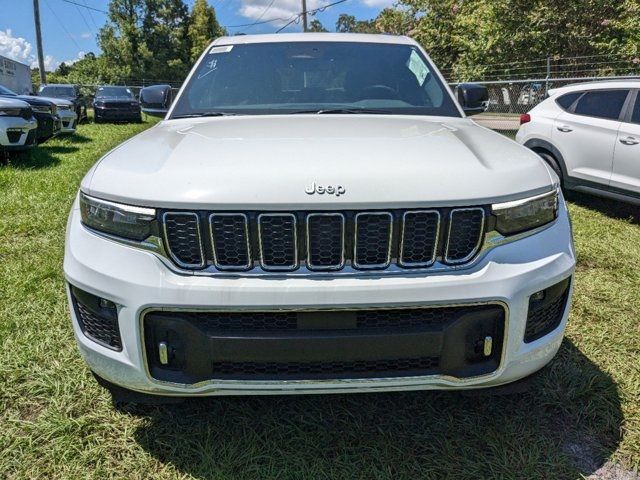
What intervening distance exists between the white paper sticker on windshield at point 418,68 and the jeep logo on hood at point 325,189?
174 cm

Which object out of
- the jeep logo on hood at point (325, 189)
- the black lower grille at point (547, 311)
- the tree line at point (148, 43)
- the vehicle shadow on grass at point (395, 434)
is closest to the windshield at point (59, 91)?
the vehicle shadow on grass at point (395, 434)

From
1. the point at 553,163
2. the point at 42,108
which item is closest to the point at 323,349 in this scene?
the point at 553,163

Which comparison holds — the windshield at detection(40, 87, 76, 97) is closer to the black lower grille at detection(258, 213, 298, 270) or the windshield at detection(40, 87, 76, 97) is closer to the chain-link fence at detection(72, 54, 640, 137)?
the chain-link fence at detection(72, 54, 640, 137)

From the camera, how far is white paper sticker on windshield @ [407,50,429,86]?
3.21m

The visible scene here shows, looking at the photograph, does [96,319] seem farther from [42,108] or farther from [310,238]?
[42,108]

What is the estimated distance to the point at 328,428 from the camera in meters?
2.25

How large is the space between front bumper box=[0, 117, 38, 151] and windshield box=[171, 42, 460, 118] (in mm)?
6382

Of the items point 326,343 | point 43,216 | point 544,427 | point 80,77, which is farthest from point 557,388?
point 80,77

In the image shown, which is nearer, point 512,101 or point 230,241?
point 230,241

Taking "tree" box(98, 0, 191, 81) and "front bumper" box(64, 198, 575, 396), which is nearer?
"front bumper" box(64, 198, 575, 396)

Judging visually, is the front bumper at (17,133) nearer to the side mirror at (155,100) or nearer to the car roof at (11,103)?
the car roof at (11,103)

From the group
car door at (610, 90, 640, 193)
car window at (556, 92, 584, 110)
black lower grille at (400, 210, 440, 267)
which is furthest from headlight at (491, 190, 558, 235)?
car window at (556, 92, 584, 110)

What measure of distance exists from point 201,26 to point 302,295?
51.5 metres

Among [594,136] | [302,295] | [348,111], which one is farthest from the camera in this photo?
[594,136]
